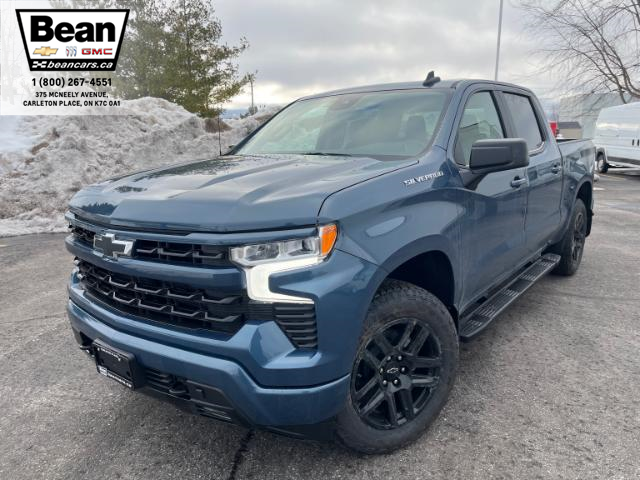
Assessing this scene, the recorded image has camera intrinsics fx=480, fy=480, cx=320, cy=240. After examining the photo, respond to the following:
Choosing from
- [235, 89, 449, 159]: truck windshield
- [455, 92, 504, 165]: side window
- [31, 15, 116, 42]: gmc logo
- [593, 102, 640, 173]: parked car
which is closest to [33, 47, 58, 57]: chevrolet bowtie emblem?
[31, 15, 116, 42]: gmc logo

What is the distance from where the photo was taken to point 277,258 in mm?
1824

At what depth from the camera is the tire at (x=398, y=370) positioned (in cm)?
210

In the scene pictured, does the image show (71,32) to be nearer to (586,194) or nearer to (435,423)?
(586,194)

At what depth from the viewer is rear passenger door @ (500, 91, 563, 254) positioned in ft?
11.8

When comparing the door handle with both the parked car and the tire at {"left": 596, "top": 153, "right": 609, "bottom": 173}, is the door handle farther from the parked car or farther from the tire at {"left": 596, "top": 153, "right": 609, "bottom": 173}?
the tire at {"left": 596, "top": 153, "right": 609, "bottom": 173}

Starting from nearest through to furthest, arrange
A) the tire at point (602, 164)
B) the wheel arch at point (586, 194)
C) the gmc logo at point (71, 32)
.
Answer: the wheel arch at point (586, 194) → the gmc logo at point (71, 32) → the tire at point (602, 164)

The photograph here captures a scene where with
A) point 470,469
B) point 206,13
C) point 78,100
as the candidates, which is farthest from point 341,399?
point 206,13

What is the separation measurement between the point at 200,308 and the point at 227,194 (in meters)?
0.48

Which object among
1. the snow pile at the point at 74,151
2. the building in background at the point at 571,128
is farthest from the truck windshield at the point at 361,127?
the building in background at the point at 571,128

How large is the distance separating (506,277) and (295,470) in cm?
207

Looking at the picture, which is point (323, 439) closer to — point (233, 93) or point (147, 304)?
point (147, 304)

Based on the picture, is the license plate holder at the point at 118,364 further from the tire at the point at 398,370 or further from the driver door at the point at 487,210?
the driver door at the point at 487,210

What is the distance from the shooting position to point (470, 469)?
220 cm

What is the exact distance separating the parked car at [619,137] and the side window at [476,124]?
13.5m
